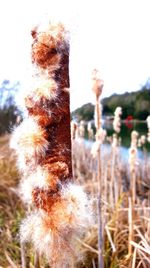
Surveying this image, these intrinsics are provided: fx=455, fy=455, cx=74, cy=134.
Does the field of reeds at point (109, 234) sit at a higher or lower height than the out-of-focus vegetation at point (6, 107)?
lower

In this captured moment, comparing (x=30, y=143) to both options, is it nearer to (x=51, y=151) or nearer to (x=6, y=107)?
(x=51, y=151)

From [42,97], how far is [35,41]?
4.8 inches

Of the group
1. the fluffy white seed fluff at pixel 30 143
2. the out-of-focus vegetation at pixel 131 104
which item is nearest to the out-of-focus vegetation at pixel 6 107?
the out-of-focus vegetation at pixel 131 104

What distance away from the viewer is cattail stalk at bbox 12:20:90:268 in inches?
37.6

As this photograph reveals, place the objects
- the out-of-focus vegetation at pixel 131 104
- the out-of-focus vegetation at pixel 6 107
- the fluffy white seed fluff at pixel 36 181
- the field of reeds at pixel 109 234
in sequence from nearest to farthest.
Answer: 1. the fluffy white seed fluff at pixel 36 181
2. the field of reeds at pixel 109 234
3. the out-of-focus vegetation at pixel 6 107
4. the out-of-focus vegetation at pixel 131 104

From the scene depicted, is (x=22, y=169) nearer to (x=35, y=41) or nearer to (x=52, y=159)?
(x=52, y=159)

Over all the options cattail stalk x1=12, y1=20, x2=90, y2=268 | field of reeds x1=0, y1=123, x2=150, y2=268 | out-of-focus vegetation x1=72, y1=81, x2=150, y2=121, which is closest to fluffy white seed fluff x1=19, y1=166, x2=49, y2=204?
cattail stalk x1=12, y1=20, x2=90, y2=268

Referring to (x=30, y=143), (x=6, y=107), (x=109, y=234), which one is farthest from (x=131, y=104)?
(x=30, y=143)

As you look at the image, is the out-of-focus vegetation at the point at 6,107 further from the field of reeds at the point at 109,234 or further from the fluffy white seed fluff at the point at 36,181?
the fluffy white seed fluff at the point at 36,181

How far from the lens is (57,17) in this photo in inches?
40.2

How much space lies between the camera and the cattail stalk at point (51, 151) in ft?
3.13

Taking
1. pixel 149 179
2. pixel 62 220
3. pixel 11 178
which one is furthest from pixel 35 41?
pixel 149 179

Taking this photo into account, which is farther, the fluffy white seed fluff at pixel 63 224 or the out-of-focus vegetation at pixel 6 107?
the out-of-focus vegetation at pixel 6 107

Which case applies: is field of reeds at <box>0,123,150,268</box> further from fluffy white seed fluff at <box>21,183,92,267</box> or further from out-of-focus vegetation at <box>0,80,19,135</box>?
out-of-focus vegetation at <box>0,80,19,135</box>
